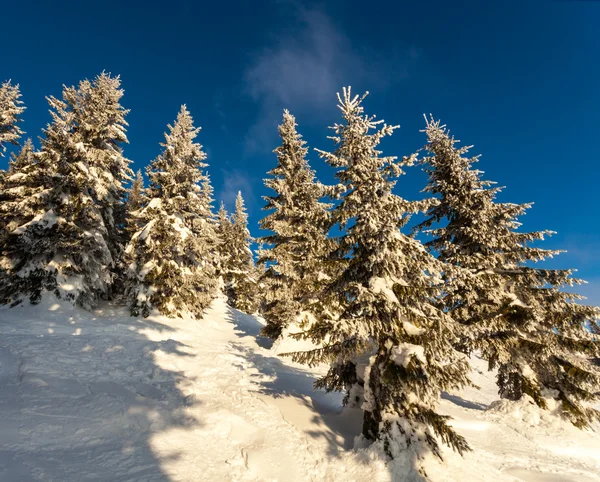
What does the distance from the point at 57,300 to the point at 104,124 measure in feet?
39.4

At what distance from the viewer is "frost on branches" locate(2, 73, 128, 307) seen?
1648 centimetres

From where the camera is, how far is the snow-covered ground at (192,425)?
5738 mm

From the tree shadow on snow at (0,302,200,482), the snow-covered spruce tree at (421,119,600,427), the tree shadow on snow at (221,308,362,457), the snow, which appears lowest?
the tree shadow on snow at (0,302,200,482)

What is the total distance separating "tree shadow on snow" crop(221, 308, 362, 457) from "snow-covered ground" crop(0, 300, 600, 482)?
0.06m

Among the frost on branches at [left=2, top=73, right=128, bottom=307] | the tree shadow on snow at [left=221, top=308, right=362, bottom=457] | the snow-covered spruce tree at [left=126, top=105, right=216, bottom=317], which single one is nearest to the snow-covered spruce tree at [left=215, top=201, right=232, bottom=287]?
the snow-covered spruce tree at [left=126, top=105, right=216, bottom=317]

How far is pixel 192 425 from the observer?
24.7 ft

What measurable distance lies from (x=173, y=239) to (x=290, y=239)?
778 cm

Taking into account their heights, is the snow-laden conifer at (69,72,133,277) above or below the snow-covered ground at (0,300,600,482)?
above

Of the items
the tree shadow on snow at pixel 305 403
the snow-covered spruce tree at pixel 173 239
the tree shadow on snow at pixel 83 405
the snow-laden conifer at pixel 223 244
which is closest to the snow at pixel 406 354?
the tree shadow on snow at pixel 305 403

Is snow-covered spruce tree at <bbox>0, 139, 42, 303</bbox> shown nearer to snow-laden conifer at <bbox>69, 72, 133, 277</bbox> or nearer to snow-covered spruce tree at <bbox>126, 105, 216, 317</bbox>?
snow-laden conifer at <bbox>69, 72, 133, 277</bbox>

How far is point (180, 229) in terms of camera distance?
20344 millimetres

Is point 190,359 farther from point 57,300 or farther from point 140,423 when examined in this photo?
point 57,300

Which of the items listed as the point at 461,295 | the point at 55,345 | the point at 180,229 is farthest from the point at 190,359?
the point at 461,295

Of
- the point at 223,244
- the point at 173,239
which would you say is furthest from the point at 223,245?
the point at 173,239
